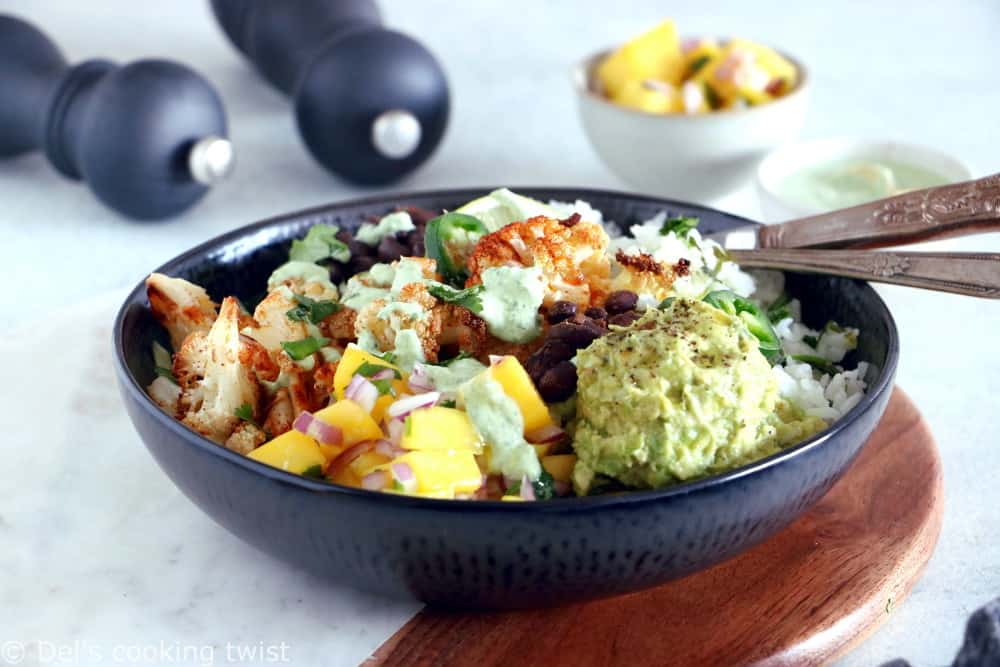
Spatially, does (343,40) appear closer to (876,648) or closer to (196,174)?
(196,174)

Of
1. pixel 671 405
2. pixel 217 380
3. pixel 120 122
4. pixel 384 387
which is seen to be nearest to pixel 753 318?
pixel 671 405

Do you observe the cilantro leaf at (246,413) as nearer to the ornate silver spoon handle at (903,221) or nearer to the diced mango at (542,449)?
the diced mango at (542,449)

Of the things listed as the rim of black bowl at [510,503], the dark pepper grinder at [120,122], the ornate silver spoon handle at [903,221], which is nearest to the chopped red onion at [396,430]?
the rim of black bowl at [510,503]

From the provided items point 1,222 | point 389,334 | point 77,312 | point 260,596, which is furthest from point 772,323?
point 1,222

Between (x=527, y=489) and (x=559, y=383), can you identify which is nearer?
(x=527, y=489)

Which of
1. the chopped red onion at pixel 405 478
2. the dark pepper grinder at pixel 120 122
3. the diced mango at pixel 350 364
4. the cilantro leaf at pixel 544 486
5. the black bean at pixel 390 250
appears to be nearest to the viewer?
the chopped red onion at pixel 405 478

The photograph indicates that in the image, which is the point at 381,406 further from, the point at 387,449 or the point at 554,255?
the point at 554,255

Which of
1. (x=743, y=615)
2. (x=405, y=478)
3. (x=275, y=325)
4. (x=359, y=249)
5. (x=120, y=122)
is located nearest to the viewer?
(x=405, y=478)

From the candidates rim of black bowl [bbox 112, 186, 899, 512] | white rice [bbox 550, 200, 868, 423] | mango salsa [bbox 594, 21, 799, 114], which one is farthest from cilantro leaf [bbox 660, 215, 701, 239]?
mango salsa [bbox 594, 21, 799, 114]
